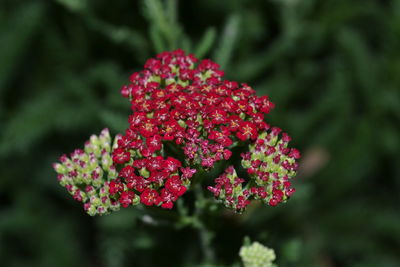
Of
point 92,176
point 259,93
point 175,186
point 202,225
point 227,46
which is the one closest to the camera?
point 175,186

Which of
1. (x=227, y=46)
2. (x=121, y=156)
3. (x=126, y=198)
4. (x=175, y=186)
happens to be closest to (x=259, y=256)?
(x=175, y=186)

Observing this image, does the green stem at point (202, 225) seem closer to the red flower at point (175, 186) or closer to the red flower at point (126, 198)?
the red flower at point (175, 186)

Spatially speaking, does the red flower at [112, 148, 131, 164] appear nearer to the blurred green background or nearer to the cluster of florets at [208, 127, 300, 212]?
the cluster of florets at [208, 127, 300, 212]

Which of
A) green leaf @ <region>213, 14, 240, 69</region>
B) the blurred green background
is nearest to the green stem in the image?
green leaf @ <region>213, 14, 240, 69</region>

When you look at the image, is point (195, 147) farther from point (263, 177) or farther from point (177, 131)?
point (263, 177)

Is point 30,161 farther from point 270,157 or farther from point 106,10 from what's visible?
point 270,157

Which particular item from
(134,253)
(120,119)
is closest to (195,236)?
(134,253)

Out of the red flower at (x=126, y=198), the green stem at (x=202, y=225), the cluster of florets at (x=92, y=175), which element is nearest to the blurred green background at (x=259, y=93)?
the green stem at (x=202, y=225)
